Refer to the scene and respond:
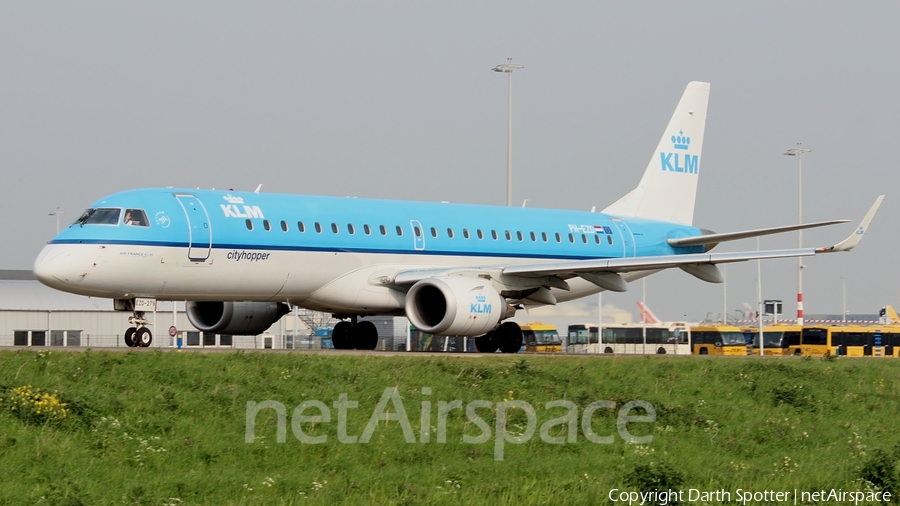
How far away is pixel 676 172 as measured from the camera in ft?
141

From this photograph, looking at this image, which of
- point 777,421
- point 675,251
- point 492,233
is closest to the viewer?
point 777,421

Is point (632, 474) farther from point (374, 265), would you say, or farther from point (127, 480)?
point (374, 265)

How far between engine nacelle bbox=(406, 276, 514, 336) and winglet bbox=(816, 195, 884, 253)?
864cm

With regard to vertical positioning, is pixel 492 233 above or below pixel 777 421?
above

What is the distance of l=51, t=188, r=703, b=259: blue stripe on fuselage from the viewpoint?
28.2 meters

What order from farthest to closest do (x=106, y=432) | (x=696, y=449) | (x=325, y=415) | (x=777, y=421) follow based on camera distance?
1. (x=777, y=421)
2. (x=696, y=449)
3. (x=325, y=415)
4. (x=106, y=432)

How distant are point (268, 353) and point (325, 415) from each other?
14.2ft

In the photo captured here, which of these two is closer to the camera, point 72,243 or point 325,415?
point 325,415

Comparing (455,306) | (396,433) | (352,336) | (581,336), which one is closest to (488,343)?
(352,336)

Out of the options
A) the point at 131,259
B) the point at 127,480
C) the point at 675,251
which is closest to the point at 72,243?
the point at 131,259

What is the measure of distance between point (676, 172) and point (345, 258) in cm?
1621

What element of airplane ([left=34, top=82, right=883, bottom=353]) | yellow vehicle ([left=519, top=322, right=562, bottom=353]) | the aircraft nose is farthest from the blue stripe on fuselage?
yellow vehicle ([left=519, top=322, right=562, bottom=353])

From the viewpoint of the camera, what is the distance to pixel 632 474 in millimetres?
18719

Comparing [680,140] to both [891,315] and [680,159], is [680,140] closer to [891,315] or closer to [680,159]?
[680,159]
